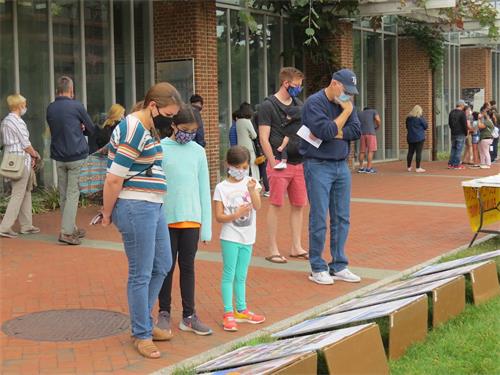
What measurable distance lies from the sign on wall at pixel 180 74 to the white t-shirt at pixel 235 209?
32.0ft

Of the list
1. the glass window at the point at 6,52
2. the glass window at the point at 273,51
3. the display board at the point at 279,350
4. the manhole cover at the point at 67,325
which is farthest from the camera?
the glass window at the point at 273,51

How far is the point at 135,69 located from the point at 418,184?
6726mm

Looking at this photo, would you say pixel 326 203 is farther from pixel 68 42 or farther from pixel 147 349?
pixel 68 42

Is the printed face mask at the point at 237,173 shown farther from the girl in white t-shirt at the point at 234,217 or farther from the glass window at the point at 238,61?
the glass window at the point at 238,61

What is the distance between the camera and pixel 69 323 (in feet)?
19.8

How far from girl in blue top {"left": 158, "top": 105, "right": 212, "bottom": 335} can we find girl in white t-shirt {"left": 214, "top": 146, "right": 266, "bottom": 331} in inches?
8.7

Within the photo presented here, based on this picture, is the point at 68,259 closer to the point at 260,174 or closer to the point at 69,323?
the point at 69,323

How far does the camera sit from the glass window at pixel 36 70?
533 inches

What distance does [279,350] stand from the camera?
4227 millimetres

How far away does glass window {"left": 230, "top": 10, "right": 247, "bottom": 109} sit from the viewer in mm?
17875

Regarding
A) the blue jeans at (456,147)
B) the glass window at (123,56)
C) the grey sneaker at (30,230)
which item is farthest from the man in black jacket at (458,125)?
the grey sneaker at (30,230)

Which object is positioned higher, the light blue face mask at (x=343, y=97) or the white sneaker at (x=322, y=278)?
the light blue face mask at (x=343, y=97)

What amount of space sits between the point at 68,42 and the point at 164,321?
9.77m

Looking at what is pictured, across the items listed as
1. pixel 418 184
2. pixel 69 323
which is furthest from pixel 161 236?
pixel 418 184
